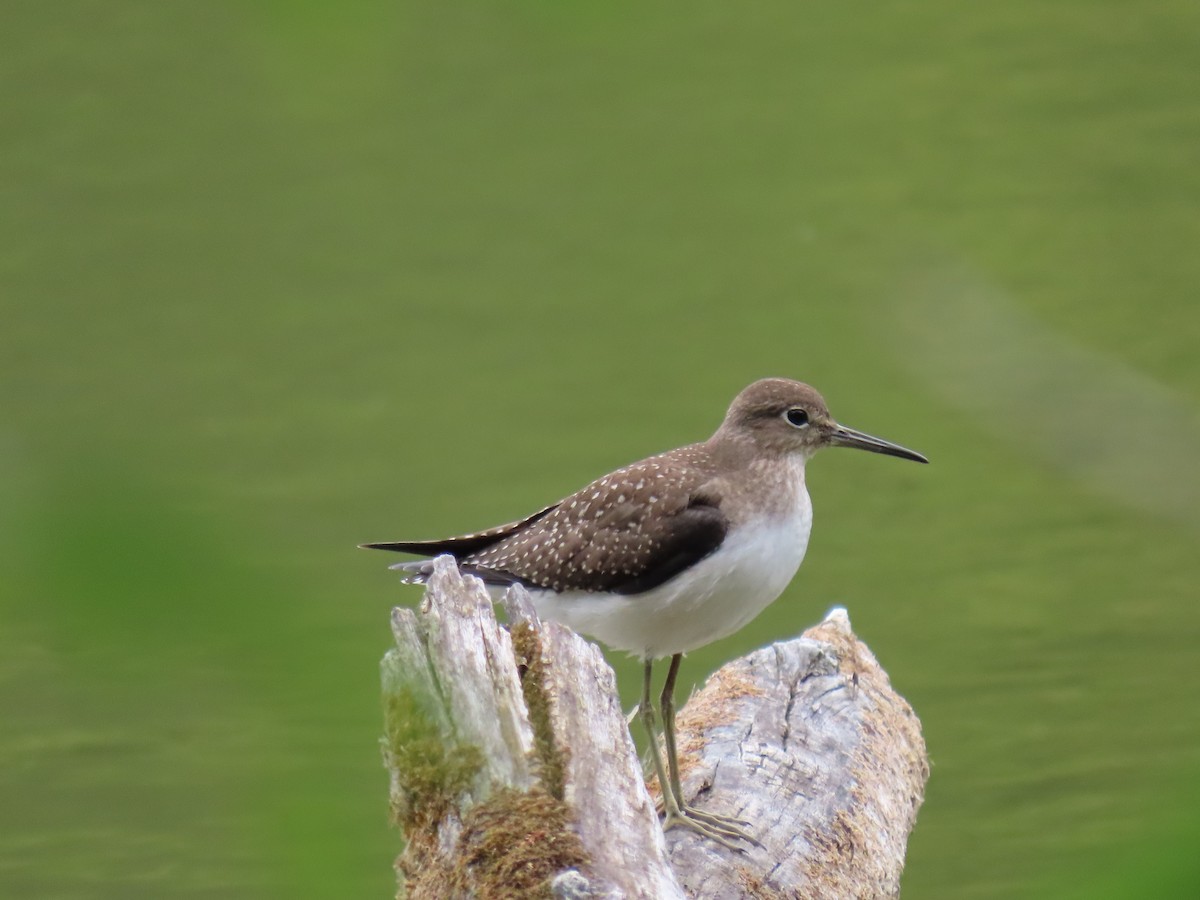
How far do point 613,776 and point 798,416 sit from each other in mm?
2616

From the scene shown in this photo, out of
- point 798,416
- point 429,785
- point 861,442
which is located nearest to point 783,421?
point 798,416

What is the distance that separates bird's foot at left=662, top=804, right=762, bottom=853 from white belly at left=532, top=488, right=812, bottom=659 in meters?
0.68

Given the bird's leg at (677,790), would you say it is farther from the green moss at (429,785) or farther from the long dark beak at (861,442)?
the green moss at (429,785)

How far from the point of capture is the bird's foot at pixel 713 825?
5707 millimetres

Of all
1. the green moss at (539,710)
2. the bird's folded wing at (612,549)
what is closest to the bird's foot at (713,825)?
the bird's folded wing at (612,549)

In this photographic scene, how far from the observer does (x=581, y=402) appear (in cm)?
1348

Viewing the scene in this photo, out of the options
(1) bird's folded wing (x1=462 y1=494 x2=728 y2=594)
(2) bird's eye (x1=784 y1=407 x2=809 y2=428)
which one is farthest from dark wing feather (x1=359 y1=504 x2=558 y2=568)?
(2) bird's eye (x1=784 y1=407 x2=809 y2=428)

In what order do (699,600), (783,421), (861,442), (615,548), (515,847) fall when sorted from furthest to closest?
(861,442), (783,421), (615,548), (699,600), (515,847)

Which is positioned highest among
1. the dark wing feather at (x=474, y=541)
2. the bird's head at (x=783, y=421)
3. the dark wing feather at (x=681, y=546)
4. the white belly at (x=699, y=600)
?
the bird's head at (x=783, y=421)

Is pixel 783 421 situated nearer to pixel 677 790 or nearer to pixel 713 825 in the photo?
pixel 677 790

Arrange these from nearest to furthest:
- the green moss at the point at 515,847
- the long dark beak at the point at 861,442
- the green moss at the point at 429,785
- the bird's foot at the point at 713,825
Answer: the green moss at the point at 429,785
the green moss at the point at 515,847
the bird's foot at the point at 713,825
the long dark beak at the point at 861,442

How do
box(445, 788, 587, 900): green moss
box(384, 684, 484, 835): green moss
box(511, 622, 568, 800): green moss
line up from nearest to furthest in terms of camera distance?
1. box(384, 684, 484, 835): green moss
2. box(445, 788, 587, 900): green moss
3. box(511, 622, 568, 800): green moss

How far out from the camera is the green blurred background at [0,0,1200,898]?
48.6 inches

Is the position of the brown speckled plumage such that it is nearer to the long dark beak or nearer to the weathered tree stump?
the long dark beak
